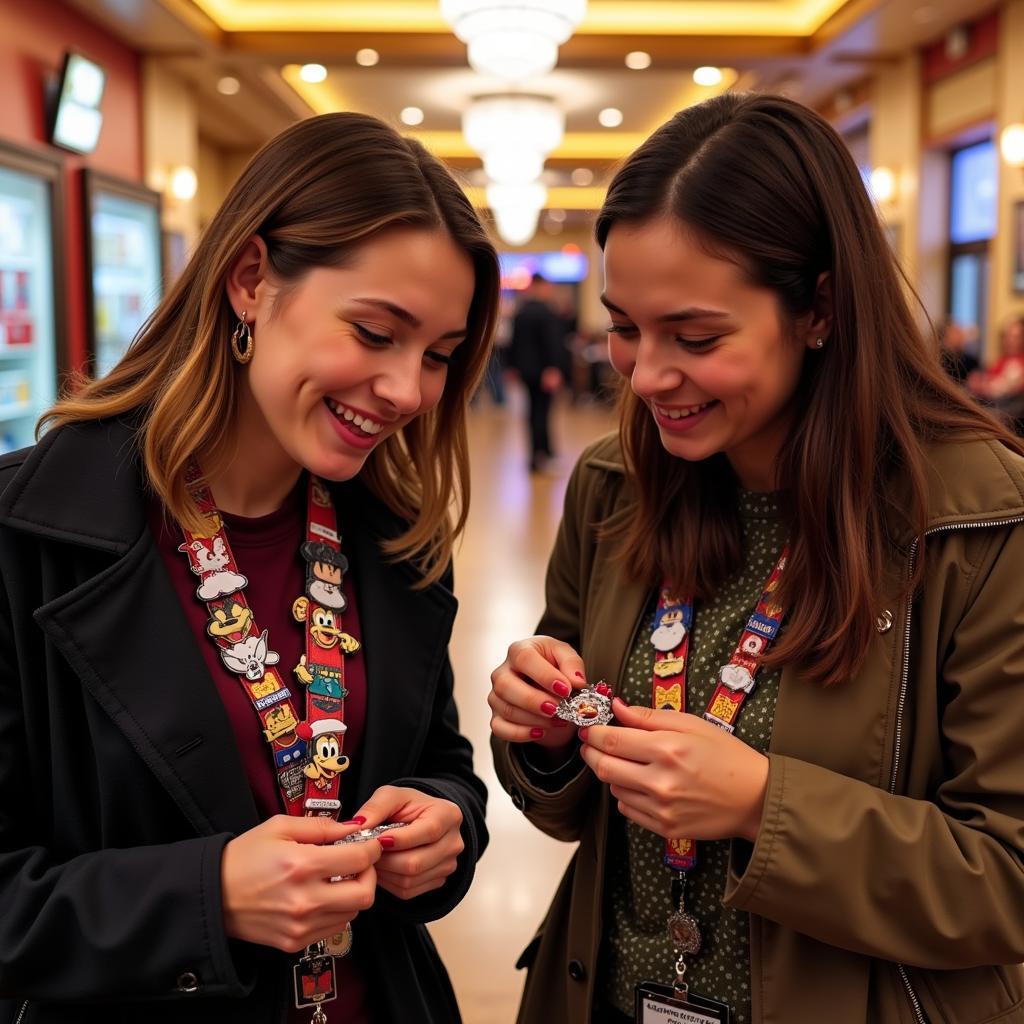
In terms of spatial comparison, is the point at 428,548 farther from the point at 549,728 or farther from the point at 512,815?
the point at 512,815

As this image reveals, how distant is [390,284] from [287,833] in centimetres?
65

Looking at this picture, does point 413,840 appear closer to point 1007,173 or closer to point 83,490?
point 83,490

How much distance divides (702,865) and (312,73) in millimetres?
10919

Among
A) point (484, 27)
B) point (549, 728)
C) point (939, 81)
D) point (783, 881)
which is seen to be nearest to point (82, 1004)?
point (549, 728)

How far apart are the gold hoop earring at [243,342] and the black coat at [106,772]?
0.55 ft

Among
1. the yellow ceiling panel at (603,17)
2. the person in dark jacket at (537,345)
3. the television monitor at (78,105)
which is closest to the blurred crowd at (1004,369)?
the yellow ceiling panel at (603,17)

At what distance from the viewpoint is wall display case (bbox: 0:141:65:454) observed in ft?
23.3

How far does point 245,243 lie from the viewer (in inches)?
53.4

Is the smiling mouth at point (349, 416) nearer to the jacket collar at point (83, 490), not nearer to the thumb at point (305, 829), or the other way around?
the jacket collar at point (83, 490)

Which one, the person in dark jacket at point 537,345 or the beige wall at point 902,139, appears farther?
the person in dark jacket at point 537,345

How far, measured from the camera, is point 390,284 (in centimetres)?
131

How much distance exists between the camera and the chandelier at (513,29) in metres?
6.93

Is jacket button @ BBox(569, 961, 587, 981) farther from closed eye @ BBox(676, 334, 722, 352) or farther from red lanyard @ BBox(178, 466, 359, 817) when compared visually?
closed eye @ BBox(676, 334, 722, 352)

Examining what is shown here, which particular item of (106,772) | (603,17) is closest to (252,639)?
(106,772)
